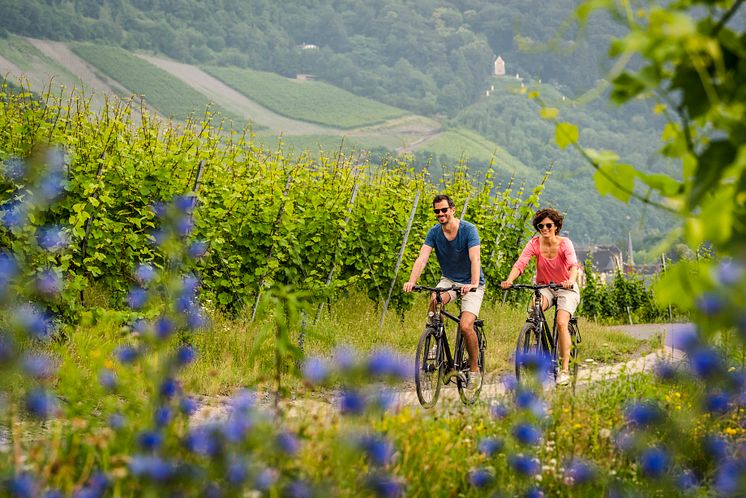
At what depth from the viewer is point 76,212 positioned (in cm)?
875

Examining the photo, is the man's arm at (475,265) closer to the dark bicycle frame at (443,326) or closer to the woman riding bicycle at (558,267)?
the dark bicycle frame at (443,326)

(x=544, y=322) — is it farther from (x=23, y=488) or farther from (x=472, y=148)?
(x=472, y=148)

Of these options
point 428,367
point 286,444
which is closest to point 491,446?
point 286,444

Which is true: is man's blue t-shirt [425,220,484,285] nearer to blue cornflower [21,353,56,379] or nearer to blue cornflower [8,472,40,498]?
blue cornflower [21,353,56,379]

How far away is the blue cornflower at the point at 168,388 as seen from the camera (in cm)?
280

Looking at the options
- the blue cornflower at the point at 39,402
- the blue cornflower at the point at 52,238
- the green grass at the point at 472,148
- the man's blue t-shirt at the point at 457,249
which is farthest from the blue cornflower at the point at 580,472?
the green grass at the point at 472,148

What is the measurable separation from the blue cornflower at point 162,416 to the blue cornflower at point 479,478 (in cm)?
129

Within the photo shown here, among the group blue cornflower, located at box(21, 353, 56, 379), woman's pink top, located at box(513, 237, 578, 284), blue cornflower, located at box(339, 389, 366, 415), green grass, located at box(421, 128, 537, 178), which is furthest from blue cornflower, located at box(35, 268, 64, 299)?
green grass, located at box(421, 128, 537, 178)

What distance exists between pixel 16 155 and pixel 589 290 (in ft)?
55.1

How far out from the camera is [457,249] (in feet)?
24.0

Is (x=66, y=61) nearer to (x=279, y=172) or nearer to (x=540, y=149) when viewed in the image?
(x=540, y=149)

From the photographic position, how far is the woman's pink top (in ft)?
25.2

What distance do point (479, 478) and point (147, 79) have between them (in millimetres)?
144549

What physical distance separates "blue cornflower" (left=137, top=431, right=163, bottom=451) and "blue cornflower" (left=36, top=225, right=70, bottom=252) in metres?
5.96
